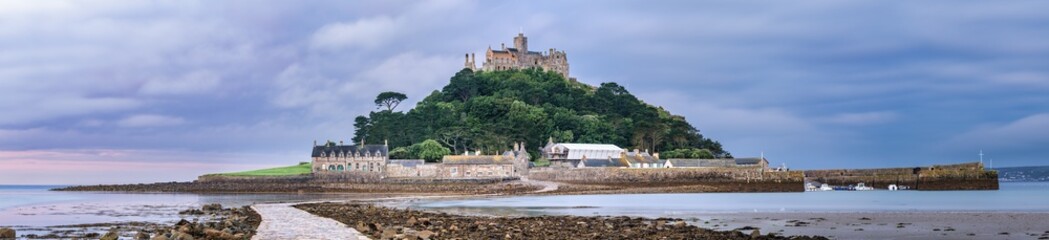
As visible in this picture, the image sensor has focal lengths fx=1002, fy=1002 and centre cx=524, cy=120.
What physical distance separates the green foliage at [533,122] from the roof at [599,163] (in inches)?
464

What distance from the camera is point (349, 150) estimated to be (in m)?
88.6

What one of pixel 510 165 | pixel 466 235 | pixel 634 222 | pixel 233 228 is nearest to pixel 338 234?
pixel 466 235

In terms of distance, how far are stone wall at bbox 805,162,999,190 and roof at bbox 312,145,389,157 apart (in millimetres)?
35929

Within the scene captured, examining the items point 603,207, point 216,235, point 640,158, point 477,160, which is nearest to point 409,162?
point 477,160

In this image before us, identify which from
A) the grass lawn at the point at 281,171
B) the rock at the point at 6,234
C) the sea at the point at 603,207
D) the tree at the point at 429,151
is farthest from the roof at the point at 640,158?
the rock at the point at 6,234

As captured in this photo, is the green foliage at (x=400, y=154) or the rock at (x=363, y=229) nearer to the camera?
the rock at (x=363, y=229)

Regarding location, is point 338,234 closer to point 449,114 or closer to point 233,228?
point 233,228

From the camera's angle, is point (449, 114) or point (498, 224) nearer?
point (498, 224)

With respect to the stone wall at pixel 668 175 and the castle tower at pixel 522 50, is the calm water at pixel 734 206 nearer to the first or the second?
the stone wall at pixel 668 175

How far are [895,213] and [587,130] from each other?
65.4 metres

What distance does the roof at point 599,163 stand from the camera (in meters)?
80.9

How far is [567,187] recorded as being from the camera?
70.2m

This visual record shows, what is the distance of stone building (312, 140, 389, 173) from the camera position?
86.9 metres

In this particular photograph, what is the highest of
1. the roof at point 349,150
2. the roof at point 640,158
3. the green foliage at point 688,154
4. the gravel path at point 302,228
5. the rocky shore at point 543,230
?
the roof at point 349,150
